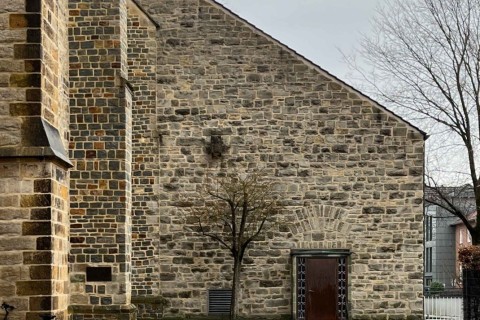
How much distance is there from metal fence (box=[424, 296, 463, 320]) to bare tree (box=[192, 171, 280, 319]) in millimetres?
5851

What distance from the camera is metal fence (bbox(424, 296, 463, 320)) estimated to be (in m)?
21.1

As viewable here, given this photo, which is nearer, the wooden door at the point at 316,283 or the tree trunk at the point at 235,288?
the tree trunk at the point at 235,288

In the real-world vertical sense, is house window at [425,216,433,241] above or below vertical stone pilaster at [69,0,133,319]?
below

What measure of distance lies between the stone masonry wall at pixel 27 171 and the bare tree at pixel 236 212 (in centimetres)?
1001

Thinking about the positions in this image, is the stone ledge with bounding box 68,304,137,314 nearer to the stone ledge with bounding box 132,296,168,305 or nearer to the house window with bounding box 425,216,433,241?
the stone ledge with bounding box 132,296,168,305

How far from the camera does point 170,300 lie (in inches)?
736

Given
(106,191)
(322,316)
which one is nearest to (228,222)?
(322,316)

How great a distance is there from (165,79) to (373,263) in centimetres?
661

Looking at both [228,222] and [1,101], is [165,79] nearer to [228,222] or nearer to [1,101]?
[228,222]

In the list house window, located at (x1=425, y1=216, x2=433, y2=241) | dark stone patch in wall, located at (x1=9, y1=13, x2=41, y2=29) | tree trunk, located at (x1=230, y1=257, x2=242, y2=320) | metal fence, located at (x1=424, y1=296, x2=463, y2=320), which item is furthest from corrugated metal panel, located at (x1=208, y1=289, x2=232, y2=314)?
house window, located at (x1=425, y1=216, x2=433, y2=241)

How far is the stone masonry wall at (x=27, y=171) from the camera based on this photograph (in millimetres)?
7902

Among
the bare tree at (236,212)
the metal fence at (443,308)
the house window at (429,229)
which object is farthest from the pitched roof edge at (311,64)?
the house window at (429,229)

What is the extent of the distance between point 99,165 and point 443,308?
1217 cm

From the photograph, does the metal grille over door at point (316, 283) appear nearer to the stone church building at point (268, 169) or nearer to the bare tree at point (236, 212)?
the stone church building at point (268, 169)
